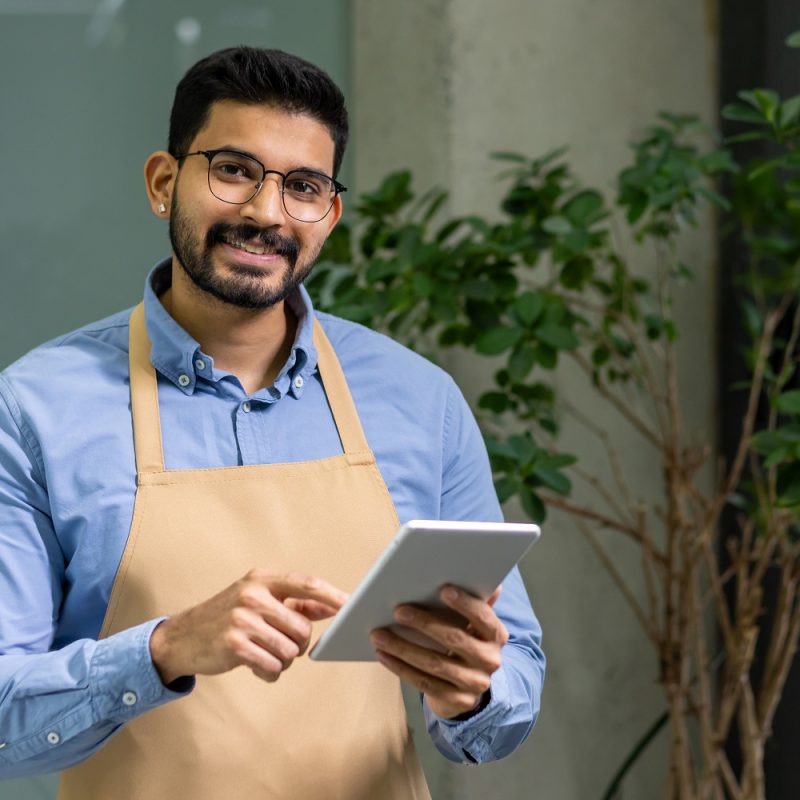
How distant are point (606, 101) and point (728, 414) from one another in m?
0.66

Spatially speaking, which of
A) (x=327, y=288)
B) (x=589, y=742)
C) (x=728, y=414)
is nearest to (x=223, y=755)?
(x=327, y=288)

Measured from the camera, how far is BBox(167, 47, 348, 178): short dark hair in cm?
133

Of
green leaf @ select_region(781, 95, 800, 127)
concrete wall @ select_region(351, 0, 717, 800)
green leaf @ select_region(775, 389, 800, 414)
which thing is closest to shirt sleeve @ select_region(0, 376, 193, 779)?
green leaf @ select_region(775, 389, 800, 414)

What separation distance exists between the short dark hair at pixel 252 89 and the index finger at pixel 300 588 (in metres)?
0.53

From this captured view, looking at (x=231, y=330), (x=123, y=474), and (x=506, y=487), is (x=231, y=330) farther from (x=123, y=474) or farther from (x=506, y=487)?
(x=506, y=487)

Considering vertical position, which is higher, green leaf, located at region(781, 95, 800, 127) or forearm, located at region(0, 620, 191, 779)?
green leaf, located at region(781, 95, 800, 127)

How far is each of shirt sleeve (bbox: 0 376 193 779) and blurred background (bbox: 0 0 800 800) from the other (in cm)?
86

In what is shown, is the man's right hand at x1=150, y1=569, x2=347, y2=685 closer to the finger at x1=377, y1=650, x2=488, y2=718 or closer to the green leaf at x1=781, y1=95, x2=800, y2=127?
the finger at x1=377, y1=650, x2=488, y2=718

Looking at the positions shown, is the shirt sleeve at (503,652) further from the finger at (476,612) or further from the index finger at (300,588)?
the index finger at (300,588)

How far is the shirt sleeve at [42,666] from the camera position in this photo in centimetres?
113

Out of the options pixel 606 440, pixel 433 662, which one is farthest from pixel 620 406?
pixel 433 662

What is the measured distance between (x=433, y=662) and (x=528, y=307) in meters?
0.90

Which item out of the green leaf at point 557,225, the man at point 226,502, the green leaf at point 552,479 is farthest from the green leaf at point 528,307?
the man at point 226,502

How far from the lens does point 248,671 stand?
1264mm
